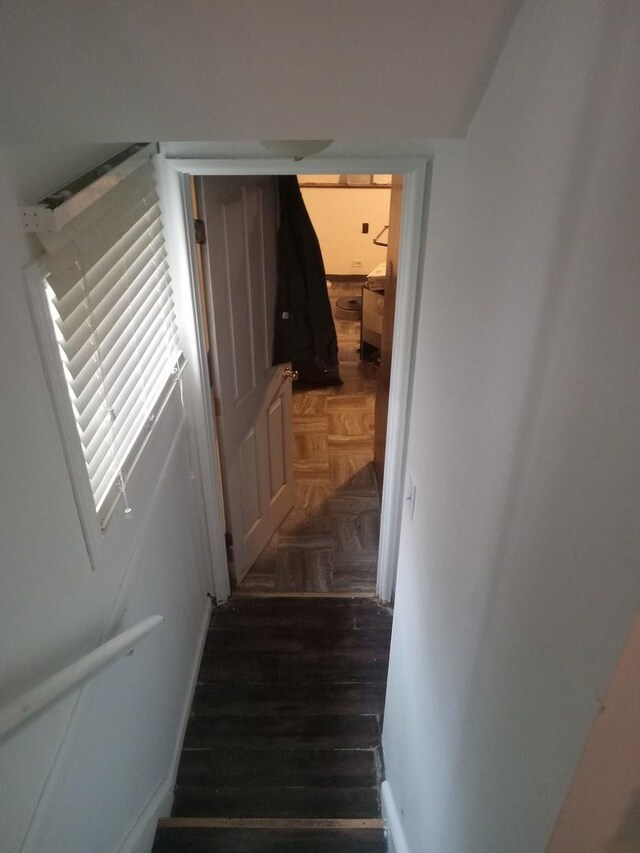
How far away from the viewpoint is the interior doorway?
225cm

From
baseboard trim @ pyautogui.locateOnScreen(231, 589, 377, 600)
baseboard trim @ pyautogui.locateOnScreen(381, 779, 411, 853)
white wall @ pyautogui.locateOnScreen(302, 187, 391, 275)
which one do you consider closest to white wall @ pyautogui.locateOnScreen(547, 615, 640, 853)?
baseboard trim @ pyautogui.locateOnScreen(381, 779, 411, 853)

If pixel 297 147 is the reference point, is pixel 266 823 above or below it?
below

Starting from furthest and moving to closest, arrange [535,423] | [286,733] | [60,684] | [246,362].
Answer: [246,362] → [286,733] → [60,684] → [535,423]

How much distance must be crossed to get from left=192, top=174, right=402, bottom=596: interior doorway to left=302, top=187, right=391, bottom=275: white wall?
71.0 inches

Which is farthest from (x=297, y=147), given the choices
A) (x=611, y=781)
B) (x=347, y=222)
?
(x=347, y=222)

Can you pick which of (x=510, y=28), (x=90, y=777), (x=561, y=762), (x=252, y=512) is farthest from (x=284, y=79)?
(x=252, y=512)

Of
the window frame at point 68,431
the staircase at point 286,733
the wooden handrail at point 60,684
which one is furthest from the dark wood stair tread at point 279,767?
the window frame at point 68,431

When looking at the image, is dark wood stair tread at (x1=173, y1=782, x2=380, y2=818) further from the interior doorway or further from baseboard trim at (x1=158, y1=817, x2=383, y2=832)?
the interior doorway

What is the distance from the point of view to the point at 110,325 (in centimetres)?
148

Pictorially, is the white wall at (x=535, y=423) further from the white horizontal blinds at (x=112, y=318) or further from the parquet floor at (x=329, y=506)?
the parquet floor at (x=329, y=506)

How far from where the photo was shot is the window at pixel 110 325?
47.2 inches

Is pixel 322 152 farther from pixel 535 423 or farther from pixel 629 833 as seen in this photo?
pixel 629 833

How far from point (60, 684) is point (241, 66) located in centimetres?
109

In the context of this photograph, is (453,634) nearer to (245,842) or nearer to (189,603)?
(245,842)
